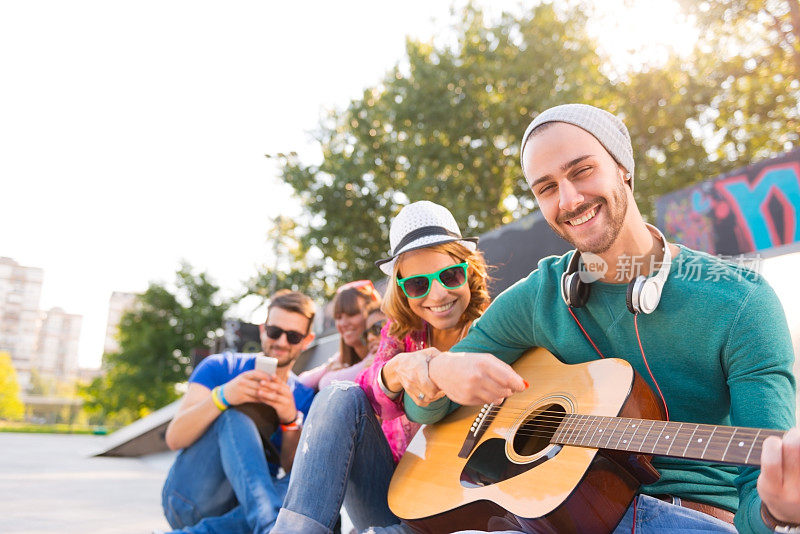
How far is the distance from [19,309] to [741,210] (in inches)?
4355

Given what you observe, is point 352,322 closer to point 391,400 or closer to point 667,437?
point 391,400

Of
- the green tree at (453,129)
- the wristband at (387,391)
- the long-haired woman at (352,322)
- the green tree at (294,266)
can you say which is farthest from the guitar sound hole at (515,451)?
the green tree at (294,266)

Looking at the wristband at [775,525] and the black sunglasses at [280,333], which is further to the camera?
the black sunglasses at [280,333]

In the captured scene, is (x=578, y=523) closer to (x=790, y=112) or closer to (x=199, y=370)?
(x=199, y=370)

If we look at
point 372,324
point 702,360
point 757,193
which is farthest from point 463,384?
point 757,193

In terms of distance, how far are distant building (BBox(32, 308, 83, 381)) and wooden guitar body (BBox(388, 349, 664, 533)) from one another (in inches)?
4928

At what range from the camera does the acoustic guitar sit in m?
1.33

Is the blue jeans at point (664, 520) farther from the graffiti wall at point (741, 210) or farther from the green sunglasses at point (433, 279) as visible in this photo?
the graffiti wall at point (741, 210)

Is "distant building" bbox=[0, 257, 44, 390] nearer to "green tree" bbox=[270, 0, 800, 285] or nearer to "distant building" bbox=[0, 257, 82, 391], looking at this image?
"distant building" bbox=[0, 257, 82, 391]

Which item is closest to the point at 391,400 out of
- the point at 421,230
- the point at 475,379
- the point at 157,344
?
the point at 475,379

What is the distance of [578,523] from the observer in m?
1.42

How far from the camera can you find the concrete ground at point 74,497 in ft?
11.7

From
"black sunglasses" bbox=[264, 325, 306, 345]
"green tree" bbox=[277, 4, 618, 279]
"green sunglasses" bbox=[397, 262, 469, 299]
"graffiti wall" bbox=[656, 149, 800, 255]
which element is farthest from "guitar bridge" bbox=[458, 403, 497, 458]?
"green tree" bbox=[277, 4, 618, 279]

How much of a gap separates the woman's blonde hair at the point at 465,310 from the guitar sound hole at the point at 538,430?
1041 millimetres
